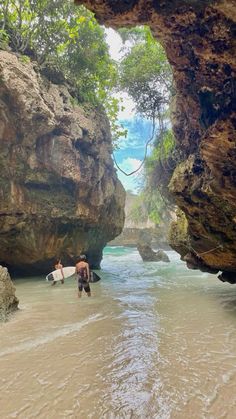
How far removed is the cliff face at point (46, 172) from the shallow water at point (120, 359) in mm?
4917

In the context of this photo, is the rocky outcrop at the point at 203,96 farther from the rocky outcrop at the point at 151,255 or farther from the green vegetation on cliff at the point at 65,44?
the rocky outcrop at the point at 151,255

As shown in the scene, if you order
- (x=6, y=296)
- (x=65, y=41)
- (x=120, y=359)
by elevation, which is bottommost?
(x=120, y=359)

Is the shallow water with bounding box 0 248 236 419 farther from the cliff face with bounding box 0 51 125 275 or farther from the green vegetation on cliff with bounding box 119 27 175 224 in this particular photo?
the green vegetation on cliff with bounding box 119 27 175 224

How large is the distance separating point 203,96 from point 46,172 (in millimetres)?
9687

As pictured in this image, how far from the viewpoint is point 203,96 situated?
675 centimetres

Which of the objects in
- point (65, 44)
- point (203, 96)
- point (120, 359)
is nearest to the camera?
point (120, 359)

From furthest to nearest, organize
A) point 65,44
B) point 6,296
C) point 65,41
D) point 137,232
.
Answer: point 137,232, point 65,41, point 65,44, point 6,296

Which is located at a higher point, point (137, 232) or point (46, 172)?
point (46, 172)

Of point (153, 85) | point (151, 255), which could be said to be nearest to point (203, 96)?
point (153, 85)

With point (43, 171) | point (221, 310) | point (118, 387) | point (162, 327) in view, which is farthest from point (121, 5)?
point (43, 171)

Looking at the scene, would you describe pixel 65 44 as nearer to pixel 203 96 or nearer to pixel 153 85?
pixel 153 85

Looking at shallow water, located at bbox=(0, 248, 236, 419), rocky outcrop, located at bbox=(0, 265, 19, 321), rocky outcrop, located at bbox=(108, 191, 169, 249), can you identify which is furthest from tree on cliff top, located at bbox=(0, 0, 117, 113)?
rocky outcrop, located at bbox=(108, 191, 169, 249)

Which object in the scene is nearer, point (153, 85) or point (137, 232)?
point (153, 85)

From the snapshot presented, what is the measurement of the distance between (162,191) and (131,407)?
14200 mm
